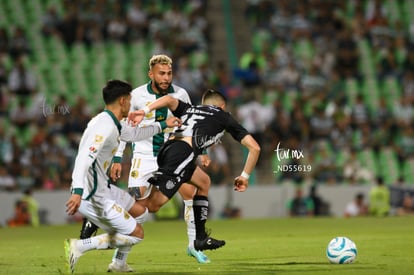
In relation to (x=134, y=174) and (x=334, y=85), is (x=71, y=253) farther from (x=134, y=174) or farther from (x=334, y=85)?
(x=334, y=85)

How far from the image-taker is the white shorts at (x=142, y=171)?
11734 millimetres

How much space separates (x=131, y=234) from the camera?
934 cm

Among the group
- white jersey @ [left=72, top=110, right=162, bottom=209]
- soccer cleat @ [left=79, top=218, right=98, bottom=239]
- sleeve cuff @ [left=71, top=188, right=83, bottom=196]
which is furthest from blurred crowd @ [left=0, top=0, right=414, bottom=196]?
sleeve cuff @ [left=71, top=188, right=83, bottom=196]

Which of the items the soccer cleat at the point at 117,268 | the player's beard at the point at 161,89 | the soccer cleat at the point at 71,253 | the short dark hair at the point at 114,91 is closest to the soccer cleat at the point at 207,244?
the soccer cleat at the point at 117,268

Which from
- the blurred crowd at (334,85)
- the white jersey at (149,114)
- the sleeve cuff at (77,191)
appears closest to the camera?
the sleeve cuff at (77,191)

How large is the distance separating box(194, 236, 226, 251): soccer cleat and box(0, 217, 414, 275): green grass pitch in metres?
0.20

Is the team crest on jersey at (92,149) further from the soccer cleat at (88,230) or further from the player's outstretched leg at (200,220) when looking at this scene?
the player's outstretched leg at (200,220)

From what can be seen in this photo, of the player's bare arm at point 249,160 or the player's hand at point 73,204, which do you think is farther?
the player's bare arm at point 249,160

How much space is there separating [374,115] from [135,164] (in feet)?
49.7

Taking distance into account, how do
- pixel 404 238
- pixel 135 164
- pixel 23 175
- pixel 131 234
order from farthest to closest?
pixel 23 175 < pixel 404 238 < pixel 135 164 < pixel 131 234

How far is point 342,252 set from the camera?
410 inches

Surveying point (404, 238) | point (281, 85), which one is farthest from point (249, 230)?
point (281, 85)

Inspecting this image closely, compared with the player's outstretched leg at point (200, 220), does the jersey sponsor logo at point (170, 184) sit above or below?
above

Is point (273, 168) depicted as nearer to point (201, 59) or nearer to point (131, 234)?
point (201, 59)
